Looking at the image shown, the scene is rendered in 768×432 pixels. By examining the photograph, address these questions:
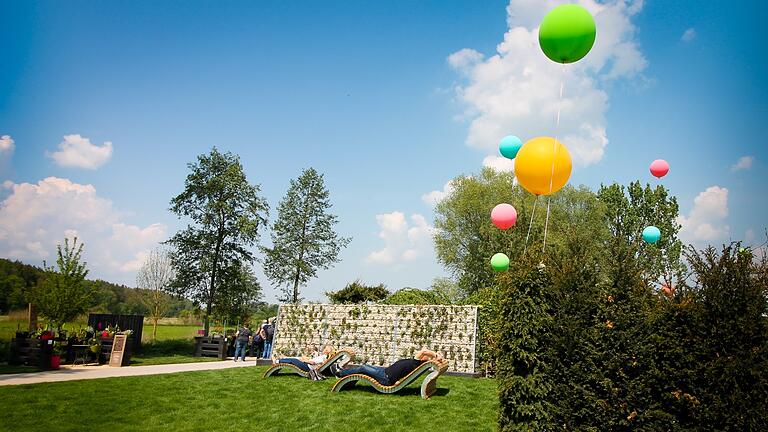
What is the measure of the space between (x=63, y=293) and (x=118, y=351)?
131 inches

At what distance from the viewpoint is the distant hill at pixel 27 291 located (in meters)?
25.1

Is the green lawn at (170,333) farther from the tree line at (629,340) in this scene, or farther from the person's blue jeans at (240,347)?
the tree line at (629,340)

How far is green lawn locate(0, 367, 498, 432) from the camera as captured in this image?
8.09m

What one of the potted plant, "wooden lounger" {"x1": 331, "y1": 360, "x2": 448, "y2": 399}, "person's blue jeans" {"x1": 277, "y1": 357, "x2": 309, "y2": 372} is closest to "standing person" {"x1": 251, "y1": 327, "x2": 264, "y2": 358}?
"person's blue jeans" {"x1": 277, "y1": 357, "x2": 309, "y2": 372}

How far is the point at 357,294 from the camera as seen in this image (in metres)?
20.2

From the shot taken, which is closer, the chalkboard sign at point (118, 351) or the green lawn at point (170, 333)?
the chalkboard sign at point (118, 351)

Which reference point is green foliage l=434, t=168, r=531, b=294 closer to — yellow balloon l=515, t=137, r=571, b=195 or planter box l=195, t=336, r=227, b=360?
planter box l=195, t=336, r=227, b=360

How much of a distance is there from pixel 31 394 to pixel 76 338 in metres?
6.79

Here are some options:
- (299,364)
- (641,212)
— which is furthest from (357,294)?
(641,212)

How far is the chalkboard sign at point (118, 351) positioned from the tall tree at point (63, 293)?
240 centimetres

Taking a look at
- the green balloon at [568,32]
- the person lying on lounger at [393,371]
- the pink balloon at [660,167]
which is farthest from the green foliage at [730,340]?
the pink balloon at [660,167]

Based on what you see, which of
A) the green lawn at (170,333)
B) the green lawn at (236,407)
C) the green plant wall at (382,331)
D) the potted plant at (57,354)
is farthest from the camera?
the green lawn at (170,333)

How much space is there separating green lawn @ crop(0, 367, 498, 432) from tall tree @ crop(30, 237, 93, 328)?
6861 millimetres

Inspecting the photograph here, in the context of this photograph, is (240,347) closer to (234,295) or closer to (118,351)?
(118,351)
